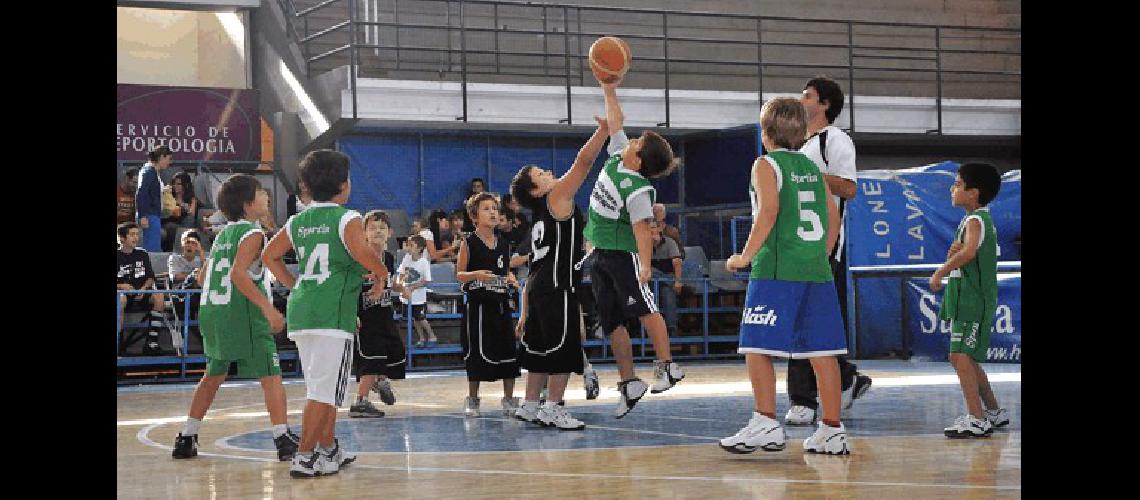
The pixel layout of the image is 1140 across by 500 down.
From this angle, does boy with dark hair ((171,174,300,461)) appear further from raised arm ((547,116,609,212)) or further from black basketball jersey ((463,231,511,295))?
black basketball jersey ((463,231,511,295))

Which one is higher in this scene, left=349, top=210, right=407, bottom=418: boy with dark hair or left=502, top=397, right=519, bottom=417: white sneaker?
left=349, top=210, right=407, bottom=418: boy with dark hair

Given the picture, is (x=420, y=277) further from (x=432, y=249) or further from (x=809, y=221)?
(x=809, y=221)

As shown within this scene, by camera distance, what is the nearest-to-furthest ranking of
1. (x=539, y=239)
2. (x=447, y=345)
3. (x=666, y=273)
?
(x=539, y=239) → (x=447, y=345) → (x=666, y=273)

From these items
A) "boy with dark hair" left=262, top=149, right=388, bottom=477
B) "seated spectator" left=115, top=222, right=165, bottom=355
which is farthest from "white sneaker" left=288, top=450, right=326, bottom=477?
"seated spectator" left=115, top=222, right=165, bottom=355

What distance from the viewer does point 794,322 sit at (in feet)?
20.3

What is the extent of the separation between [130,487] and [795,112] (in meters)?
3.36

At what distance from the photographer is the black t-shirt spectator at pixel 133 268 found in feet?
47.5

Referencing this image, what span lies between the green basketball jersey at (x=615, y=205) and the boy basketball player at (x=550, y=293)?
0.92 feet

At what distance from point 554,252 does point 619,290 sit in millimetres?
634

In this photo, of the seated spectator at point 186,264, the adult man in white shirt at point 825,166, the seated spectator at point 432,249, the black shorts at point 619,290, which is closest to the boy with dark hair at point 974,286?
the adult man in white shirt at point 825,166

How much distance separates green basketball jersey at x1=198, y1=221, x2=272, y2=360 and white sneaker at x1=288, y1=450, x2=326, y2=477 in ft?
3.49

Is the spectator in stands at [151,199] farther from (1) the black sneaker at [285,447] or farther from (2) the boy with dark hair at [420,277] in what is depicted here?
(1) the black sneaker at [285,447]

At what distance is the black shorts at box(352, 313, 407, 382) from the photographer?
30.8 feet

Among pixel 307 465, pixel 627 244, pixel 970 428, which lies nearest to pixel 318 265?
pixel 307 465
